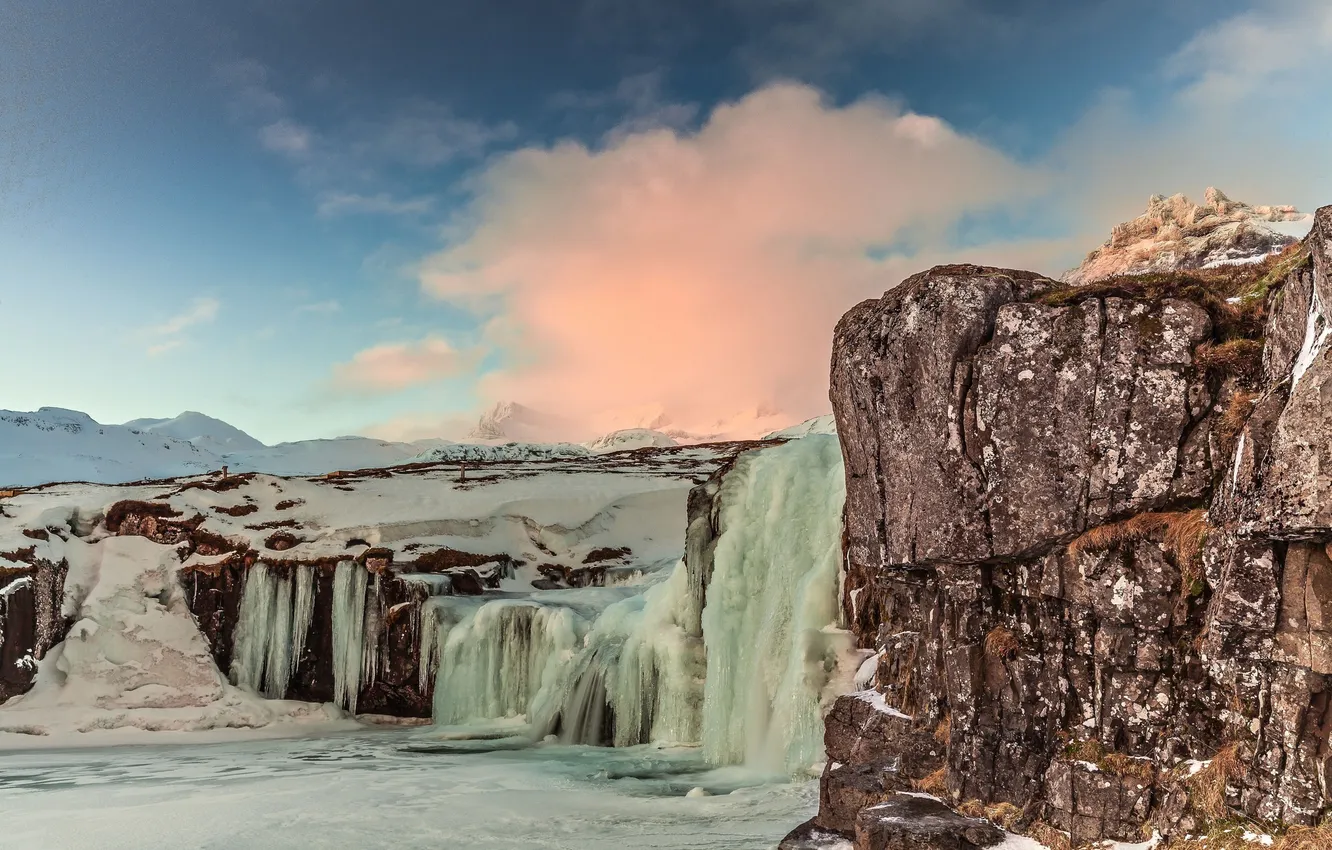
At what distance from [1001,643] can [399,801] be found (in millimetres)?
11195

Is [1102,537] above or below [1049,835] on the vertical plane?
above

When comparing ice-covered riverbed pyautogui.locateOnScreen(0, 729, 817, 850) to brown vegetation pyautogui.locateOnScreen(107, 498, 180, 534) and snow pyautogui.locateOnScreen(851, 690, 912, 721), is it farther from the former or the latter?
brown vegetation pyautogui.locateOnScreen(107, 498, 180, 534)

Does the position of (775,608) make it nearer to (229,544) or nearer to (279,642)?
(279,642)

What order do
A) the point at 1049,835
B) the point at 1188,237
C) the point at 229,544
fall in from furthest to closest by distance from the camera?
the point at 229,544 → the point at 1188,237 → the point at 1049,835

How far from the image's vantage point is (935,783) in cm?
951

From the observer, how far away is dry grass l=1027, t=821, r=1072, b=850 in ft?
25.4

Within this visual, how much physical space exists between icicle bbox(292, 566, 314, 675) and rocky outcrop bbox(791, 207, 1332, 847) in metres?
21.7

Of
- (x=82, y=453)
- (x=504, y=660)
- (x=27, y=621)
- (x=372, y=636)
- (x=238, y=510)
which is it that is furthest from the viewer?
(x=82, y=453)

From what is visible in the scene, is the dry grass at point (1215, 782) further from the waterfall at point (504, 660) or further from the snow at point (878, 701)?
the waterfall at point (504, 660)

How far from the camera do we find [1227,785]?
702 cm

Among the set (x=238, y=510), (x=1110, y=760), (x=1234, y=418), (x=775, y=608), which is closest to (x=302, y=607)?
(x=238, y=510)

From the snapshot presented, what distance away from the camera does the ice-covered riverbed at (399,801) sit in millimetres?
12578

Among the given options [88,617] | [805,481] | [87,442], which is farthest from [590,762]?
[87,442]

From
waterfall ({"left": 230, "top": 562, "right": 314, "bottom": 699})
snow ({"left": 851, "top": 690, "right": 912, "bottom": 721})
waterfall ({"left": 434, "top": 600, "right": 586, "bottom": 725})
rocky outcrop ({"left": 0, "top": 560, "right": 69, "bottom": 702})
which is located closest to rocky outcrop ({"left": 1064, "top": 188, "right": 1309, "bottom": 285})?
snow ({"left": 851, "top": 690, "right": 912, "bottom": 721})
